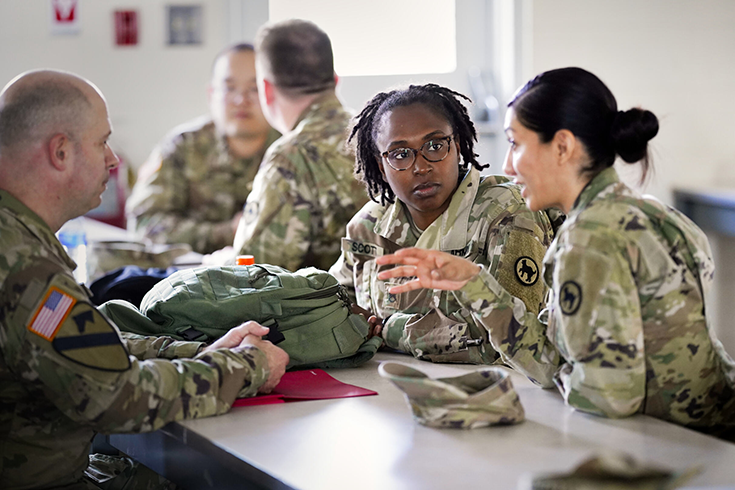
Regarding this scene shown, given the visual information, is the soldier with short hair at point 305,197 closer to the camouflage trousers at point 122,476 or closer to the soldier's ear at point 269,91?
the soldier's ear at point 269,91

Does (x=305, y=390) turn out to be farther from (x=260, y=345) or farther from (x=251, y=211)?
(x=251, y=211)

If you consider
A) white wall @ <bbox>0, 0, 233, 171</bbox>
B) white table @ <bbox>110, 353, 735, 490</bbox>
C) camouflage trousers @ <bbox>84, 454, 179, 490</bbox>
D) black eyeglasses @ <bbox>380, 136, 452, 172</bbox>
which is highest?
white wall @ <bbox>0, 0, 233, 171</bbox>

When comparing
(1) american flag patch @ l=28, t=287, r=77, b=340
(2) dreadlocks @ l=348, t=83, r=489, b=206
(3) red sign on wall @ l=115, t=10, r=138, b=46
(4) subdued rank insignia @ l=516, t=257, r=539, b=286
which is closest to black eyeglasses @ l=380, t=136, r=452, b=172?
(2) dreadlocks @ l=348, t=83, r=489, b=206

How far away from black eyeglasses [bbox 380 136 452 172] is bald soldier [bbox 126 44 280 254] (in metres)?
2.07

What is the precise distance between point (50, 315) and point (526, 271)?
40.6 inches

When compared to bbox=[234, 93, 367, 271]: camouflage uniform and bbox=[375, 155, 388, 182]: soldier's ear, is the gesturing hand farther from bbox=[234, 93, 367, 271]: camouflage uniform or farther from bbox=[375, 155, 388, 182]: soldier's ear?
bbox=[234, 93, 367, 271]: camouflage uniform

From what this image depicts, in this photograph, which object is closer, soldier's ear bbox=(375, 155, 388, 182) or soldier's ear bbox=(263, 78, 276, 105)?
soldier's ear bbox=(375, 155, 388, 182)

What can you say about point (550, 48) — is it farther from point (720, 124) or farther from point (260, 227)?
point (260, 227)

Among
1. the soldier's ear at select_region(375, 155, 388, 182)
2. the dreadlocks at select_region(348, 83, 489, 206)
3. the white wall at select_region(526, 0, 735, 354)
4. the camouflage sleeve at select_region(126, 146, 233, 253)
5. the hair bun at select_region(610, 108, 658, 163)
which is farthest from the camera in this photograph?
the camouflage sleeve at select_region(126, 146, 233, 253)

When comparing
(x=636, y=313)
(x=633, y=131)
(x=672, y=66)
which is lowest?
(x=636, y=313)

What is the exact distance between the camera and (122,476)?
5.60 feet

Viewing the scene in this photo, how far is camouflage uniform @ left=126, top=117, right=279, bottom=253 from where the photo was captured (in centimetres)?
395

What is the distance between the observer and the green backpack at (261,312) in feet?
5.59

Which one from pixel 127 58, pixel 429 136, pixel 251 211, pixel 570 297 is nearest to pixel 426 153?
pixel 429 136
